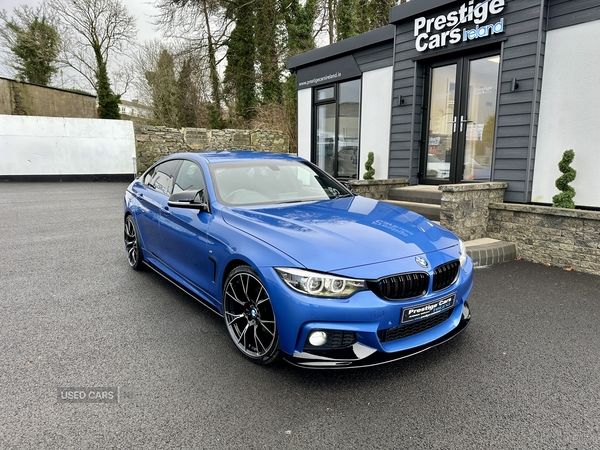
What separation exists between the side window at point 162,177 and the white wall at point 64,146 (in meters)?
14.1

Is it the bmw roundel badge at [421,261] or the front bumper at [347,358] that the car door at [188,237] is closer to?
the front bumper at [347,358]

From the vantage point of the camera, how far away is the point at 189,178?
12.8 feet

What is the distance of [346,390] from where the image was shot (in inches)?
98.2

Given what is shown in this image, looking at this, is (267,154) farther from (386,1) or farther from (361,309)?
(386,1)

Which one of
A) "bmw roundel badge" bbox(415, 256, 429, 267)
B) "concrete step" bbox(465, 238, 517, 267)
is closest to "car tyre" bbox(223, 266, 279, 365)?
"bmw roundel badge" bbox(415, 256, 429, 267)

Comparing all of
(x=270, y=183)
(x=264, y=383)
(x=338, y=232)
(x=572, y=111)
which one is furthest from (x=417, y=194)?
(x=264, y=383)

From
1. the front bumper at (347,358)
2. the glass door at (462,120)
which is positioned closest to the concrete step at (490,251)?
the glass door at (462,120)

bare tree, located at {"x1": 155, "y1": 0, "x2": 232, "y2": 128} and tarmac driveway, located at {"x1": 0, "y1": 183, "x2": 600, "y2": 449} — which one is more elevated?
bare tree, located at {"x1": 155, "y1": 0, "x2": 232, "y2": 128}

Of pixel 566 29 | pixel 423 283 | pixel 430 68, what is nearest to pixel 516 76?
pixel 566 29

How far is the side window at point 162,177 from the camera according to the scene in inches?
167

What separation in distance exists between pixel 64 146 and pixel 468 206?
17166mm

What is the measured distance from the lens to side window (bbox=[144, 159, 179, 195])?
424cm

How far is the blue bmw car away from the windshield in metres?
0.01

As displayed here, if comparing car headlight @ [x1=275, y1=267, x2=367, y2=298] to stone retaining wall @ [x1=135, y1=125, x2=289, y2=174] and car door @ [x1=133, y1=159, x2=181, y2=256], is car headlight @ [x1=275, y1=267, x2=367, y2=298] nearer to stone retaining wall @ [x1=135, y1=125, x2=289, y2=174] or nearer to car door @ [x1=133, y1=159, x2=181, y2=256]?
car door @ [x1=133, y1=159, x2=181, y2=256]
